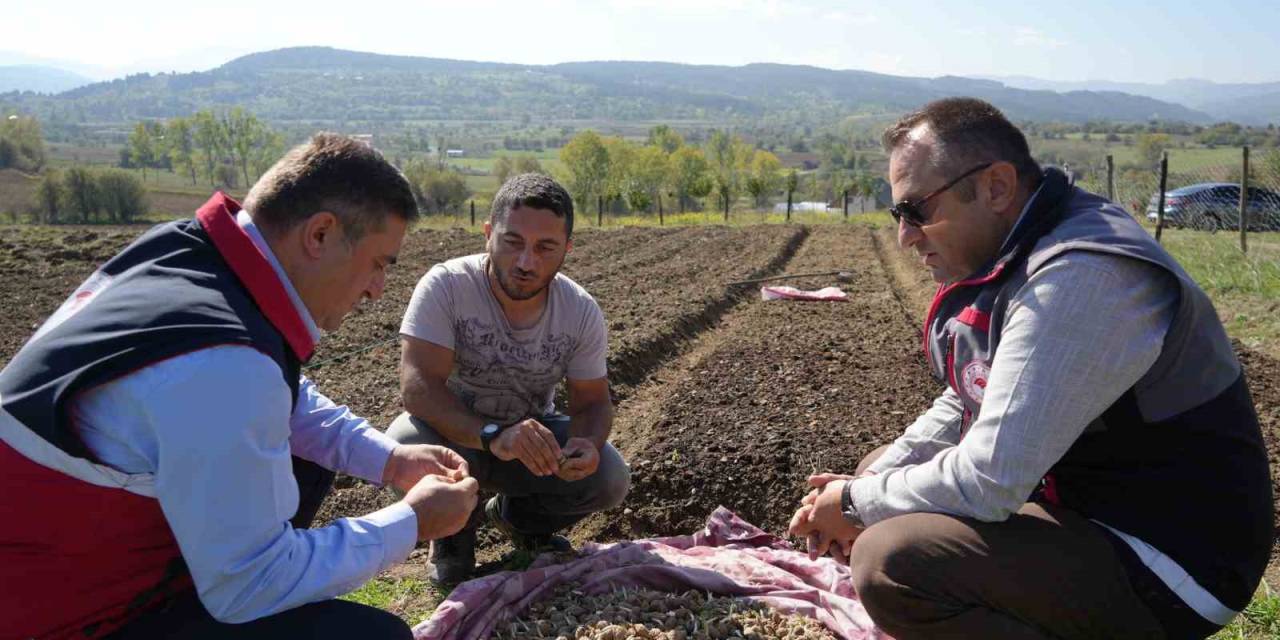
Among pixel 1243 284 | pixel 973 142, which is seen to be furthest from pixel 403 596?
pixel 1243 284

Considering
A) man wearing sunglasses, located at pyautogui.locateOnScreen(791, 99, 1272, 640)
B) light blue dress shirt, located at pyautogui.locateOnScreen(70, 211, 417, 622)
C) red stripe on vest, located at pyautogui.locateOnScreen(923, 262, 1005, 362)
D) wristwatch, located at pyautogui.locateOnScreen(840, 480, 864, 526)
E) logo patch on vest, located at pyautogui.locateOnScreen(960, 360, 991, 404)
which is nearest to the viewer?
light blue dress shirt, located at pyautogui.locateOnScreen(70, 211, 417, 622)

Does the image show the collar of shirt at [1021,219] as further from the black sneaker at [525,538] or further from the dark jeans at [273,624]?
the black sneaker at [525,538]

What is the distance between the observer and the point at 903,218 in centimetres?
271

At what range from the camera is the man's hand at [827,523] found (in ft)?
9.15

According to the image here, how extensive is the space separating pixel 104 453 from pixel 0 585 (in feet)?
1.29

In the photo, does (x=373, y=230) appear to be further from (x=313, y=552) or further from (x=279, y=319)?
(x=313, y=552)

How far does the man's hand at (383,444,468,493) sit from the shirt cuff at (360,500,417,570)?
54cm

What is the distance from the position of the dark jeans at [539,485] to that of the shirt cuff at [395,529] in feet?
4.88

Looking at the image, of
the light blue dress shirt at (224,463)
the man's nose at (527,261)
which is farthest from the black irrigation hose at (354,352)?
the light blue dress shirt at (224,463)

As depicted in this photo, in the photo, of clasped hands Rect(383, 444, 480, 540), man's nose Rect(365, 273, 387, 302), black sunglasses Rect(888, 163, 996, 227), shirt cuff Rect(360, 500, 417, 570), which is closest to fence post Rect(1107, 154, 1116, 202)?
black sunglasses Rect(888, 163, 996, 227)

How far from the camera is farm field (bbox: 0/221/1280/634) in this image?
190 inches

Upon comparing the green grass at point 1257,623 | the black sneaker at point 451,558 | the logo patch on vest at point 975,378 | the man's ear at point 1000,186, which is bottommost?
the black sneaker at point 451,558

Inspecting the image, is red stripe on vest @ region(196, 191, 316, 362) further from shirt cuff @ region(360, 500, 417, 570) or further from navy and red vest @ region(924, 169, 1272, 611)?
navy and red vest @ region(924, 169, 1272, 611)

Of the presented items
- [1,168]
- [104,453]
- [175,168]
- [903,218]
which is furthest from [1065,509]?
[175,168]
